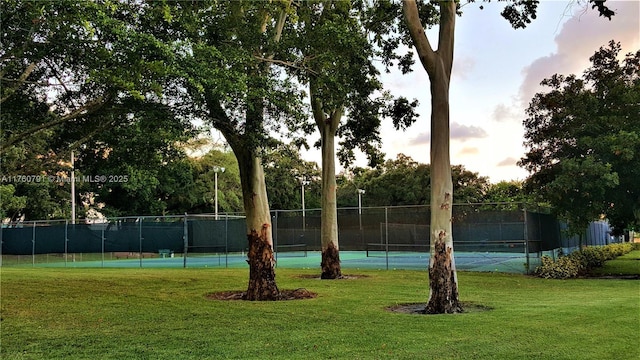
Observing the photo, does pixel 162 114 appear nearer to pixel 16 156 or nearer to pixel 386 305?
pixel 386 305

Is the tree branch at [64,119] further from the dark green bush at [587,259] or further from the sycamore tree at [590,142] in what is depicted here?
the dark green bush at [587,259]

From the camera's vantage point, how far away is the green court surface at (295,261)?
59.3ft

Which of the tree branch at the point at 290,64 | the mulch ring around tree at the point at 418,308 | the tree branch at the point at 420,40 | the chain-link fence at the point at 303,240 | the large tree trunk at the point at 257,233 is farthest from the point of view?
the chain-link fence at the point at 303,240

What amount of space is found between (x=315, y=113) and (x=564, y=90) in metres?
7.72

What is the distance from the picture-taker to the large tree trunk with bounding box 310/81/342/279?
1625cm

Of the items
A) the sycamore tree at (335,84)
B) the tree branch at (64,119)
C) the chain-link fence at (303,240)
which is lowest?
the chain-link fence at (303,240)

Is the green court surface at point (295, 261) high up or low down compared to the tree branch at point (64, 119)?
down

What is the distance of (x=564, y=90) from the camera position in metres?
17.1

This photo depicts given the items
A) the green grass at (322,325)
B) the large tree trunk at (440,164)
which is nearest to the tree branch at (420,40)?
the large tree trunk at (440,164)

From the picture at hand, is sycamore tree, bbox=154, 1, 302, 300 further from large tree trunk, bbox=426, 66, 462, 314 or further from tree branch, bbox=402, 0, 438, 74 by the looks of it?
large tree trunk, bbox=426, 66, 462, 314

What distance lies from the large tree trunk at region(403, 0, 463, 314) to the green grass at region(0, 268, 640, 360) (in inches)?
23.6

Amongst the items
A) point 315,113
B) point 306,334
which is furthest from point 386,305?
point 315,113

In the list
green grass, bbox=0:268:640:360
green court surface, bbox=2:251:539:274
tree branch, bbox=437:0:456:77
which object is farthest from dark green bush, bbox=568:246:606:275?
tree branch, bbox=437:0:456:77

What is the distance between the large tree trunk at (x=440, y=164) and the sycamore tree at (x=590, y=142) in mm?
6848
